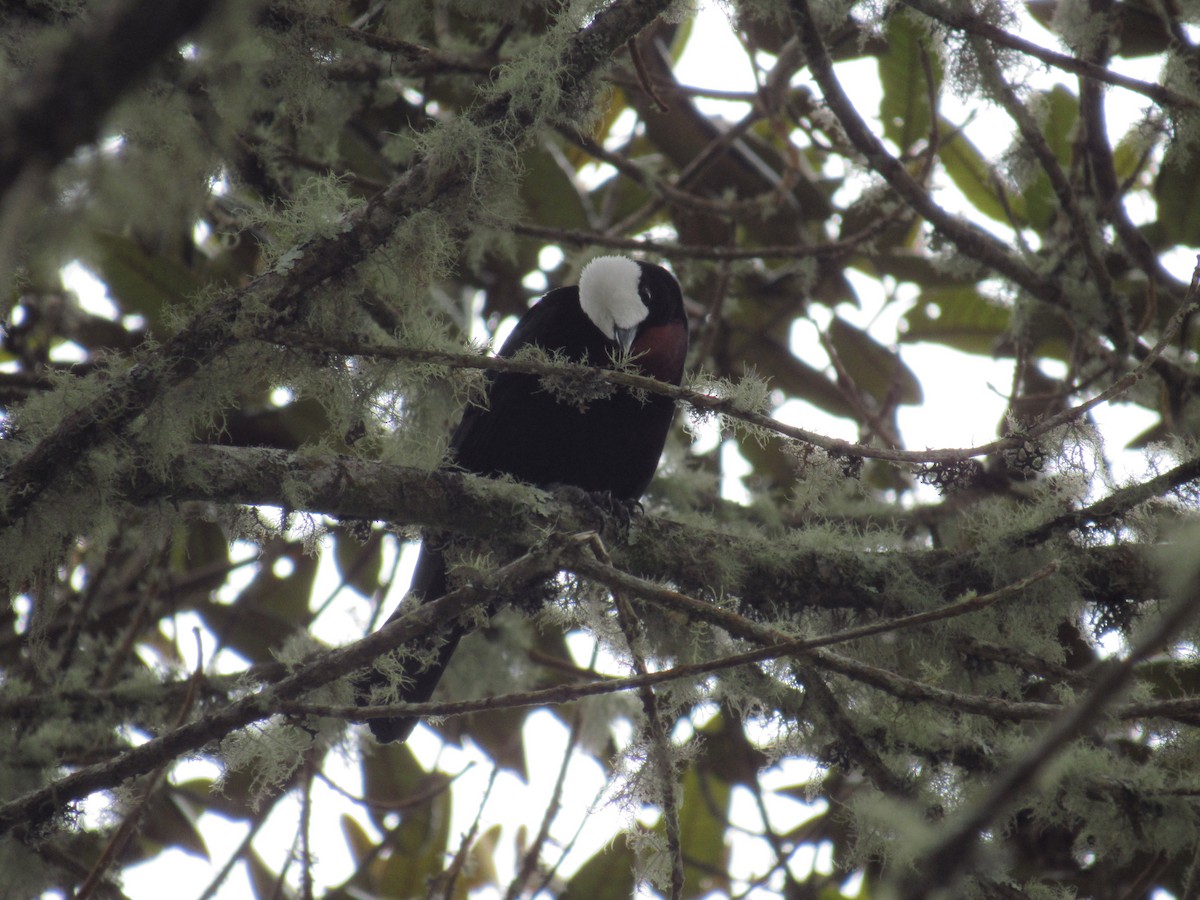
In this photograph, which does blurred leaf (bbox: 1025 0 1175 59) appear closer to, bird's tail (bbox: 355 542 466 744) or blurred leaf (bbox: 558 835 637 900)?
bird's tail (bbox: 355 542 466 744)

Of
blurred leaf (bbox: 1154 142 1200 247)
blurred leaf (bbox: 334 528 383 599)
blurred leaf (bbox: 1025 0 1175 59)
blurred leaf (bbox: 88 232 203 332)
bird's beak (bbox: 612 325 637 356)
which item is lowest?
blurred leaf (bbox: 334 528 383 599)

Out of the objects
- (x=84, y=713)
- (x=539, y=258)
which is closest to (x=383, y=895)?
(x=84, y=713)

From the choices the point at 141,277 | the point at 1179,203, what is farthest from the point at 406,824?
the point at 1179,203

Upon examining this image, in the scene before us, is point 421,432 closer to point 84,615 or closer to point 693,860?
point 84,615

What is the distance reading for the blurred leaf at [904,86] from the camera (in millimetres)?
3361

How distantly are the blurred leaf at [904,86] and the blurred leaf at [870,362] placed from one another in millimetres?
626

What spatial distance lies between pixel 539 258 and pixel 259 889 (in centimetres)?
224

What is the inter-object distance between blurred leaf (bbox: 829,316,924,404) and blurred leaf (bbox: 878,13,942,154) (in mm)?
626

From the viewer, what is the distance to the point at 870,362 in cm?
378

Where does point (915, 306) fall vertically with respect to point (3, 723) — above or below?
above

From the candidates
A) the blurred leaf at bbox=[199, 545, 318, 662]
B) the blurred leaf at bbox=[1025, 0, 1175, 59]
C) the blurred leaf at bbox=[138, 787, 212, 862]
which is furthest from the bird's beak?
the blurred leaf at bbox=[138, 787, 212, 862]

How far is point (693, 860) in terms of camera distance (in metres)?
3.19

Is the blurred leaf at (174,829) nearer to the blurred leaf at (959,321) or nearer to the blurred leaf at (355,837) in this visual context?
the blurred leaf at (355,837)

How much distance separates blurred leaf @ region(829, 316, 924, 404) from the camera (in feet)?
12.2
